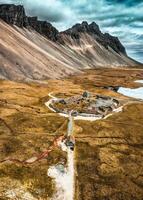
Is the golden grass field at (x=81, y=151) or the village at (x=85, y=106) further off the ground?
the village at (x=85, y=106)

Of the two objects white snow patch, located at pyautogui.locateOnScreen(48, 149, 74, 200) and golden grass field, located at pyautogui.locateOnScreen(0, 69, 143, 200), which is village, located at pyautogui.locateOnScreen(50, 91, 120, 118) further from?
white snow patch, located at pyautogui.locateOnScreen(48, 149, 74, 200)

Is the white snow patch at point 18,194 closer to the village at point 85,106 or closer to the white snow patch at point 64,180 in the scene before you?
the white snow patch at point 64,180

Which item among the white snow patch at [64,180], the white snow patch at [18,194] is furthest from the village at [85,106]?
the white snow patch at [18,194]

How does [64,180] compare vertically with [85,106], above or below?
below

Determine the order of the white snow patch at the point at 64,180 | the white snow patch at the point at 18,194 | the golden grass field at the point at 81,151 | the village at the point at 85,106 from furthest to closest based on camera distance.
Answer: the village at the point at 85,106, the golden grass field at the point at 81,151, the white snow patch at the point at 64,180, the white snow patch at the point at 18,194

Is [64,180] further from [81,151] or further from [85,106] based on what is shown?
[85,106]

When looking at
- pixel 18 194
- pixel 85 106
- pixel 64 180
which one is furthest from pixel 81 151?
pixel 85 106

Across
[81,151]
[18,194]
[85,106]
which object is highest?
[85,106]

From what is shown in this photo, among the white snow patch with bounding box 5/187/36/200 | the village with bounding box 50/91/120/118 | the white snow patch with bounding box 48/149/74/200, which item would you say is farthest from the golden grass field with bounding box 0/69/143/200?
the village with bounding box 50/91/120/118
